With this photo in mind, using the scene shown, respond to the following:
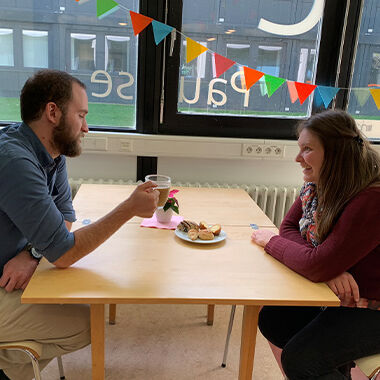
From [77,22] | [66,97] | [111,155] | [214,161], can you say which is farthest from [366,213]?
[77,22]

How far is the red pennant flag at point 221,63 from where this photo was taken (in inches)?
91.7

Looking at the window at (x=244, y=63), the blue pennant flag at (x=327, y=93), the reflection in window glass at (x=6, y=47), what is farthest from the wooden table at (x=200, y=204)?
the reflection in window glass at (x=6, y=47)

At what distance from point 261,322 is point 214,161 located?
1241mm

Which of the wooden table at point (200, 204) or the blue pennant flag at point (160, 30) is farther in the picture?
the blue pennant flag at point (160, 30)

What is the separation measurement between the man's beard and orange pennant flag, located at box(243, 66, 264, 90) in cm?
130

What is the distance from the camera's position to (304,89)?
2.46 meters

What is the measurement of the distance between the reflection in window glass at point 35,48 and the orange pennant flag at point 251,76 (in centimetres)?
120

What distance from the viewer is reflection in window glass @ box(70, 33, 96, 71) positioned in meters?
2.41

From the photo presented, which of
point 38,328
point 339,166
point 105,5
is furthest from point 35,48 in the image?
point 339,166

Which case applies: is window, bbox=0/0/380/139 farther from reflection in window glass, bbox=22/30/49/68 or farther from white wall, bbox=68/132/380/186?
white wall, bbox=68/132/380/186

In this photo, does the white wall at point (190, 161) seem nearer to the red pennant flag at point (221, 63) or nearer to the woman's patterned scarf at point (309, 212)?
the red pennant flag at point (221, 63)

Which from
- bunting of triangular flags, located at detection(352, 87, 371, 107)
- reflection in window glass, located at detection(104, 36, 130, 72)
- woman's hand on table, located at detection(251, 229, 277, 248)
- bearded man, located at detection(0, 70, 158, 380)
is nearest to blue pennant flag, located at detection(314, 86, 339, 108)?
bunting of triangular flags, located at detection(352, 87, 371, 107)

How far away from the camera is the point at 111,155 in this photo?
253 centimetres

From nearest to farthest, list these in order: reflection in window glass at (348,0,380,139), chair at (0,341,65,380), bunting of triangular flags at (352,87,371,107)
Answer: chair at (0,341,65,380)
reflection in window glass at (348,0,380,139)
bunting of triangular flags at (352,87,371,107)
